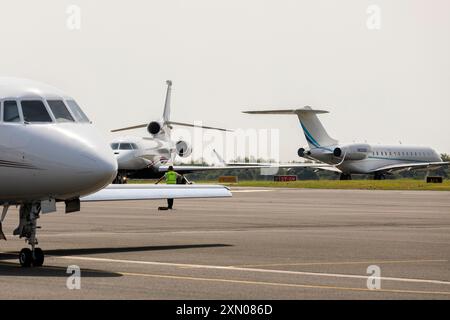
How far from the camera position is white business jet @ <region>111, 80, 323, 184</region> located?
7325 centimetres

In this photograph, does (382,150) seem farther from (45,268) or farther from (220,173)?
(45,268)

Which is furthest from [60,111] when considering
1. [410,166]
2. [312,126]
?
[410,166]

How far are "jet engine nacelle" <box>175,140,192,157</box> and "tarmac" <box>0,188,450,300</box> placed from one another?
41.9m

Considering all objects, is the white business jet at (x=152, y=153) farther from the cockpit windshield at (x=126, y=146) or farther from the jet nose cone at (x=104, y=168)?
the jet nose cone at (x=104, y=168)

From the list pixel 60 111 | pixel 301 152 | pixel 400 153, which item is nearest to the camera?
pixel 60 111

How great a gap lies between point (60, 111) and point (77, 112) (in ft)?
1.26

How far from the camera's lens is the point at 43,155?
57.2 ft

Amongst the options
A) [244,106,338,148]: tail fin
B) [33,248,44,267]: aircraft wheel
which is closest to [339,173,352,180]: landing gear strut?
[244,106,338,148]: tail fin

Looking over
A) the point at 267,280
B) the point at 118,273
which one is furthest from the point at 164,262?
the point at 267,280

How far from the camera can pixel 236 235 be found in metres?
26.6

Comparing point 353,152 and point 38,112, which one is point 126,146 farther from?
point 38,112

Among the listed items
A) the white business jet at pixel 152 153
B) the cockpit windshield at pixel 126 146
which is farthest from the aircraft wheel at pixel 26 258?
the cockpit windshield at pixel 126 146
